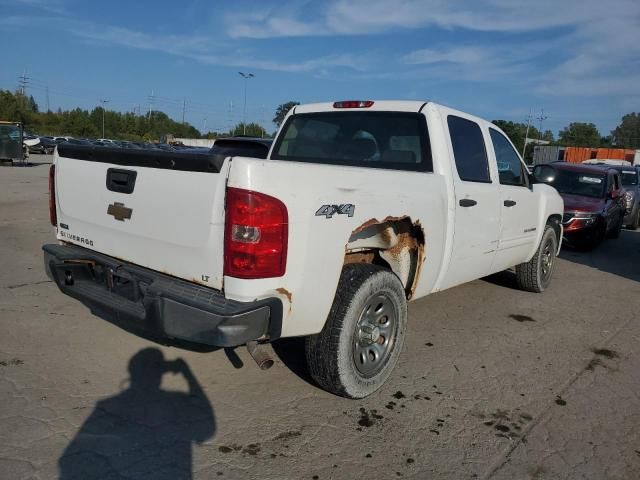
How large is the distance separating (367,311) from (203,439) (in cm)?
129

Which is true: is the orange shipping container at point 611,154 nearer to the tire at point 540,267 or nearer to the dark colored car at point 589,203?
the dark colored car at point 589,203

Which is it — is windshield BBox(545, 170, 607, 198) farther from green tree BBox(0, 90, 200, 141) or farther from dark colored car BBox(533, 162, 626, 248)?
green tree BBox(0, 90, 200, 141)

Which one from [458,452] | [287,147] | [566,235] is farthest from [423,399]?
[566,235]

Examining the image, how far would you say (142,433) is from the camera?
299 cm

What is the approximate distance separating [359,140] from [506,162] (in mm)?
1741

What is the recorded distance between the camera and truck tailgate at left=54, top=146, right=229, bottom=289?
9.07 feet

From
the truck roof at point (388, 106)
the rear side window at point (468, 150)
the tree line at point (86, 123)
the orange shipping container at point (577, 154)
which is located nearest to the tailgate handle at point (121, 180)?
the truck roof at point (388, 106)

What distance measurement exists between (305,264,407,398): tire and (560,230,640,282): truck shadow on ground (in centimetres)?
592

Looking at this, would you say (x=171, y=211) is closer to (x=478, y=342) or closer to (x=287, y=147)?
(x=287, y=147)

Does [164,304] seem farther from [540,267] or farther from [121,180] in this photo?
[540,267]

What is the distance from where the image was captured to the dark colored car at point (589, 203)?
32.6 ft

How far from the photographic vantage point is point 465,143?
4539 mm

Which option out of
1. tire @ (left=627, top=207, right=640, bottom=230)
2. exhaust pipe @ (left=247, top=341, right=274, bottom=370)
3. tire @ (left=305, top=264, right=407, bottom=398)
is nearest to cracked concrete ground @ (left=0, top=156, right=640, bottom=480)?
tire @ (left=305, top=264, right=407, bottom=398)

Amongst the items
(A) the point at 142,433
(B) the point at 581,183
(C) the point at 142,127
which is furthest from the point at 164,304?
(C) the point at 142,127
